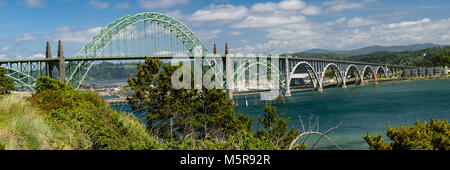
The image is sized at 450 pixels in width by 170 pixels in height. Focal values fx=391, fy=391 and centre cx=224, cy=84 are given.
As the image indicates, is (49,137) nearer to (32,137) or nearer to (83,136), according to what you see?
(32,137)

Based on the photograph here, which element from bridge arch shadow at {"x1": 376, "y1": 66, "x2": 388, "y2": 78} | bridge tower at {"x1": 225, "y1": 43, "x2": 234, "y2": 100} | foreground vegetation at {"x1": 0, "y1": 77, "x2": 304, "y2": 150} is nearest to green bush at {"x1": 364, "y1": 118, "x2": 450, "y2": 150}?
foreground vegetation at {"x1": 0, "y1": 77, "x2": 304, "y2": 150}

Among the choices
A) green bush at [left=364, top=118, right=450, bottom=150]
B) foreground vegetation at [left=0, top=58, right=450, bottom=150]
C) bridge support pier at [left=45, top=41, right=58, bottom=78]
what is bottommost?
green bush at [left=364, top=118, right=450, bottom=150]

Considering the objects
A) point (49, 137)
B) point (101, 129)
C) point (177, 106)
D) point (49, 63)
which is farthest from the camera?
point (49, 63)

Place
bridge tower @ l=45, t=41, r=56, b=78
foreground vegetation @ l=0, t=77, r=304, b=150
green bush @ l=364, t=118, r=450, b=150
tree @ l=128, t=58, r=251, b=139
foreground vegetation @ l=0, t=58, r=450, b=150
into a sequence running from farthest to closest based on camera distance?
bridge tower @ l=45, t=41, r=56, b=78
tree @ l=128, t=58, r=251, b=139
green bush @ l=364, t=118, r=450, b=150
foreground vegetation @ l=0, t=58, r=450, b=150
foreground vegetation @ l=0, t=77, r=304, b=150

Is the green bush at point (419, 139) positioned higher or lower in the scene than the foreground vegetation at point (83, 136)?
lower

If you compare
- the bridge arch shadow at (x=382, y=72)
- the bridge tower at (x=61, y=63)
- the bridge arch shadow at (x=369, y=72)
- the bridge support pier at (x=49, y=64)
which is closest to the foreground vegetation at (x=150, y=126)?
Result: the bridge support pier at (x=49, y=64)

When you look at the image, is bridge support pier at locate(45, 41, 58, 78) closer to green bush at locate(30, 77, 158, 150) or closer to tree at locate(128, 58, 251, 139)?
tree at locate(128, 58, 251, 139)

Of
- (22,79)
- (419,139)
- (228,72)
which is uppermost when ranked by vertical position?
(228,72)

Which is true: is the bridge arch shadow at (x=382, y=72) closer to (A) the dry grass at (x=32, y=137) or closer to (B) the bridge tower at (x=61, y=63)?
(B) the bridge tower at (x=61, y=63)

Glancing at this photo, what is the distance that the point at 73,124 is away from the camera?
9.92m

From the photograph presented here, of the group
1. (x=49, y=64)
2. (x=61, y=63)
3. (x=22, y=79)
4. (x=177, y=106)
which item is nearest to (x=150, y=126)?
(x=177, y=106)

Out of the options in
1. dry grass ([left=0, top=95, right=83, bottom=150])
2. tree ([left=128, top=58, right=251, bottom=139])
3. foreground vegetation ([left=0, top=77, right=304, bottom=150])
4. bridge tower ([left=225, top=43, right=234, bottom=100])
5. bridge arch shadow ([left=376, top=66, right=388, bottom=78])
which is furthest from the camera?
bridge arch shadow ([left=376, top=66, right=388, bottom=78])
